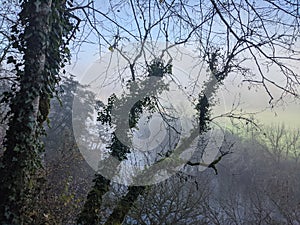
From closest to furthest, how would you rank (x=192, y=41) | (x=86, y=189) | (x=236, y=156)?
(x=192, y=41) → (x=86, y=189) → (x=236, y=156)

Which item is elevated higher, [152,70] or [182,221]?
[152,70]

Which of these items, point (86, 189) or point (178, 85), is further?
point (86, 189)

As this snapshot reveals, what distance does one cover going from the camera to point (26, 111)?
8.21ft

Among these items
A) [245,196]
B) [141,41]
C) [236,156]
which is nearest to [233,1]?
[141,41]

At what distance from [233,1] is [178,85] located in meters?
1.47

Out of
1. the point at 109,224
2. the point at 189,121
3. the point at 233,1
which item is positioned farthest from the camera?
the point at 189,121

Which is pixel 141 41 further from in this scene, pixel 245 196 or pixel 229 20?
pixel 245 196

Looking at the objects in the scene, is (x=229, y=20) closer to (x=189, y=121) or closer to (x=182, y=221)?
(x=189, y=121)

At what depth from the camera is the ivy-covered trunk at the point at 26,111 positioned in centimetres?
235

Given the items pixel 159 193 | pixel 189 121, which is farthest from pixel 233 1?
pixel 159 193

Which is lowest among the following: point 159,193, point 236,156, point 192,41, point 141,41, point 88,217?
point 88,217

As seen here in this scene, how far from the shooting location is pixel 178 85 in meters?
4.21

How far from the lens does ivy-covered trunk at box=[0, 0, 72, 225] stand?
2.35 m

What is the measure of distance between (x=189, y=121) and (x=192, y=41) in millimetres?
2518
